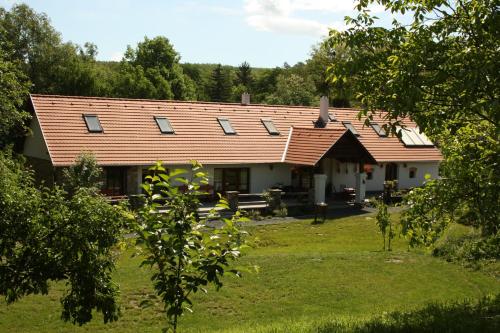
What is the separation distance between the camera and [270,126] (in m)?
34.2

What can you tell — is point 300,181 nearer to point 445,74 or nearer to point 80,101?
point 80,101

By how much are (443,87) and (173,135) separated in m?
22.7

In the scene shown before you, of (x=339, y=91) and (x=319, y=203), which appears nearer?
(x=339, y=91)

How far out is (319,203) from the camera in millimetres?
28250

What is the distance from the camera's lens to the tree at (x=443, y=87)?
27.3 feet

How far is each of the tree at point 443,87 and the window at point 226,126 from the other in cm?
2150

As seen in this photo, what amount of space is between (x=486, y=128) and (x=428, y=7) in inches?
114

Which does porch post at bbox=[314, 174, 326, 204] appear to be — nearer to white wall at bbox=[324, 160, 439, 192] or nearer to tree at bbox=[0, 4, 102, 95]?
white wall at bbox=[324, 160, 439, 192]

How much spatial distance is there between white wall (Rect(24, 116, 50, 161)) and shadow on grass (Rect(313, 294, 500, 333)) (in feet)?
68.9

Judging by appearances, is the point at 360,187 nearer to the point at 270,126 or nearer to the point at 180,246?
the point at 270,126

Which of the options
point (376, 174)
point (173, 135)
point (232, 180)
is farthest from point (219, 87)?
point (232, 180)

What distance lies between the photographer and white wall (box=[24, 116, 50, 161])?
27475 millimetres

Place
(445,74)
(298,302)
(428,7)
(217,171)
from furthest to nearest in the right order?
1. (217,171)
2. (298,302)
3. (428,7)
4. (445,74)

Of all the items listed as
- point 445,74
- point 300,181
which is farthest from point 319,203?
point 445,74
